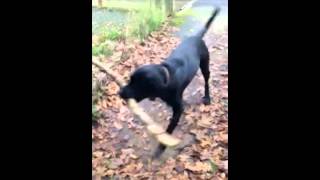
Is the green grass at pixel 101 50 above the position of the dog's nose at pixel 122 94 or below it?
above

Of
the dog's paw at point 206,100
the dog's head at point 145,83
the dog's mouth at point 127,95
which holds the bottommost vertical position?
the dog's paw at point 206,100

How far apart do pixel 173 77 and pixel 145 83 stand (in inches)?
4.8

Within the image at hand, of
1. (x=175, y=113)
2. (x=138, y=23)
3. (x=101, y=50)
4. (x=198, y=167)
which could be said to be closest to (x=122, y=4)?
(x=138, y=23)

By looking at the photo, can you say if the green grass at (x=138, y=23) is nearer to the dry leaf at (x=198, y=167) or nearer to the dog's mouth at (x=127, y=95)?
the dog's mouth at (x=127, y=95)

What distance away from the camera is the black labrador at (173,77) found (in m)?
2.18

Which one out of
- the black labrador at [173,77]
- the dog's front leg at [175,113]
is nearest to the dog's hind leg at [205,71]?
the black labrador at [173,77]

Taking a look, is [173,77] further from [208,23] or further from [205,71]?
[208,23]

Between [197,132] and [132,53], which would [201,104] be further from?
[132,53]

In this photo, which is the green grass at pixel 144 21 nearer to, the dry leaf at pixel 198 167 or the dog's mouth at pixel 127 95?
the dog's mouth at pixel 127 95

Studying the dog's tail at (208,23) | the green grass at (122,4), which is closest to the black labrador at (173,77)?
the dog's tail at (208,23)

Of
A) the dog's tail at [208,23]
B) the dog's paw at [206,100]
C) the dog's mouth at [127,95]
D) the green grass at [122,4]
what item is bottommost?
the dog's paw at [206,100]
